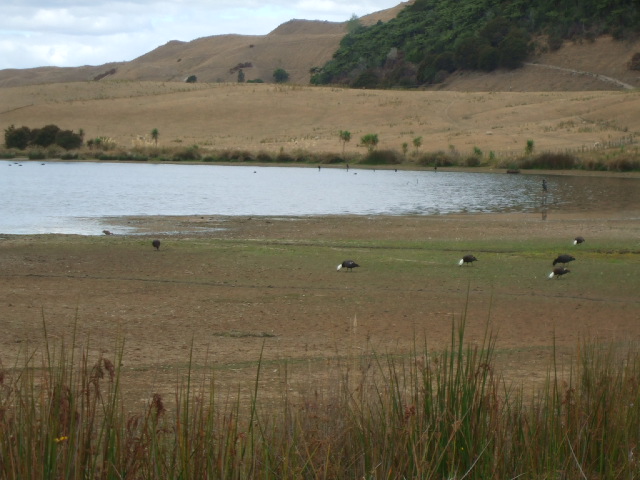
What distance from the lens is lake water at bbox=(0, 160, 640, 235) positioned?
27.7 metres

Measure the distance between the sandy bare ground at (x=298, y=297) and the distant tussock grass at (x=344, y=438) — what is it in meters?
1.28

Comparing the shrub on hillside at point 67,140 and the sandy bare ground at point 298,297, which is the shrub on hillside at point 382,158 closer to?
the shrub on hillside at point 67,140

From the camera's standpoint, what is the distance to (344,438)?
187 inches

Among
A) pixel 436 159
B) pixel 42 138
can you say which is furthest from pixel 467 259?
pixel 42 138

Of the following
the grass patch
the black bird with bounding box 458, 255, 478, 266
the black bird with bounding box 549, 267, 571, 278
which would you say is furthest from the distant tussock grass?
the black bird with bounding box 458, 255, 478, 266

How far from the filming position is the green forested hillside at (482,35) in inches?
3741

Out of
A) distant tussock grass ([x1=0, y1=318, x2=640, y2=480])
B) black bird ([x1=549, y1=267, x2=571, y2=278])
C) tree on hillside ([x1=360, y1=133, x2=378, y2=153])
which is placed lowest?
black bird ([x1=549, y1=267, x2=571, y2=278])

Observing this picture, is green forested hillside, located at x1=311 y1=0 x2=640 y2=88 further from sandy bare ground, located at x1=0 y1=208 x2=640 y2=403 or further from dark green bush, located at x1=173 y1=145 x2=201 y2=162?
sandy bare ground, located at x1=0 y1=208 x2=640 y2=403

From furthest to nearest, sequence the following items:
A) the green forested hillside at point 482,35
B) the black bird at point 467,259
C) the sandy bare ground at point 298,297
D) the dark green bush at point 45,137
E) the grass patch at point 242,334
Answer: the green forested hillside at point 482,35 < the dark green bush at point 45,137 < the black bird at point 467,259 < the grass patch at point 242,334 < the sandy bare ground at point 298,297

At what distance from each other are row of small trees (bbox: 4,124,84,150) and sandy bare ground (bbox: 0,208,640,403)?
44.4 m

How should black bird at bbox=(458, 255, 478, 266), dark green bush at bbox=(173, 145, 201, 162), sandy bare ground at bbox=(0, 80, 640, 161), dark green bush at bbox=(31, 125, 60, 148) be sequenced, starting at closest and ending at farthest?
black bird at bbox=(458, 255, 478, 266) < dark green bush at bbox=(173, 145, 201, 162) < sandy bare ground at bbox=(0, 80, 640, 161) < dark green bush at bbox=(31, 125, 60, 148)

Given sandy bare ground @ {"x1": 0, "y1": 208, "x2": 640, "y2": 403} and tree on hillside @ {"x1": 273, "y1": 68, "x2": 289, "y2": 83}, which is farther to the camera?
tree on hillside @ {"x1": 273, "y1": 68, "x2": 289, "y2": 83}

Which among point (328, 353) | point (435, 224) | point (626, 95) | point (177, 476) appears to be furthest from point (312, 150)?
point (177, 476)

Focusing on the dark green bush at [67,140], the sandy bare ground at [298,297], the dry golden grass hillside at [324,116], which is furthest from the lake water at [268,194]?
the dark green bush at [67,140]
